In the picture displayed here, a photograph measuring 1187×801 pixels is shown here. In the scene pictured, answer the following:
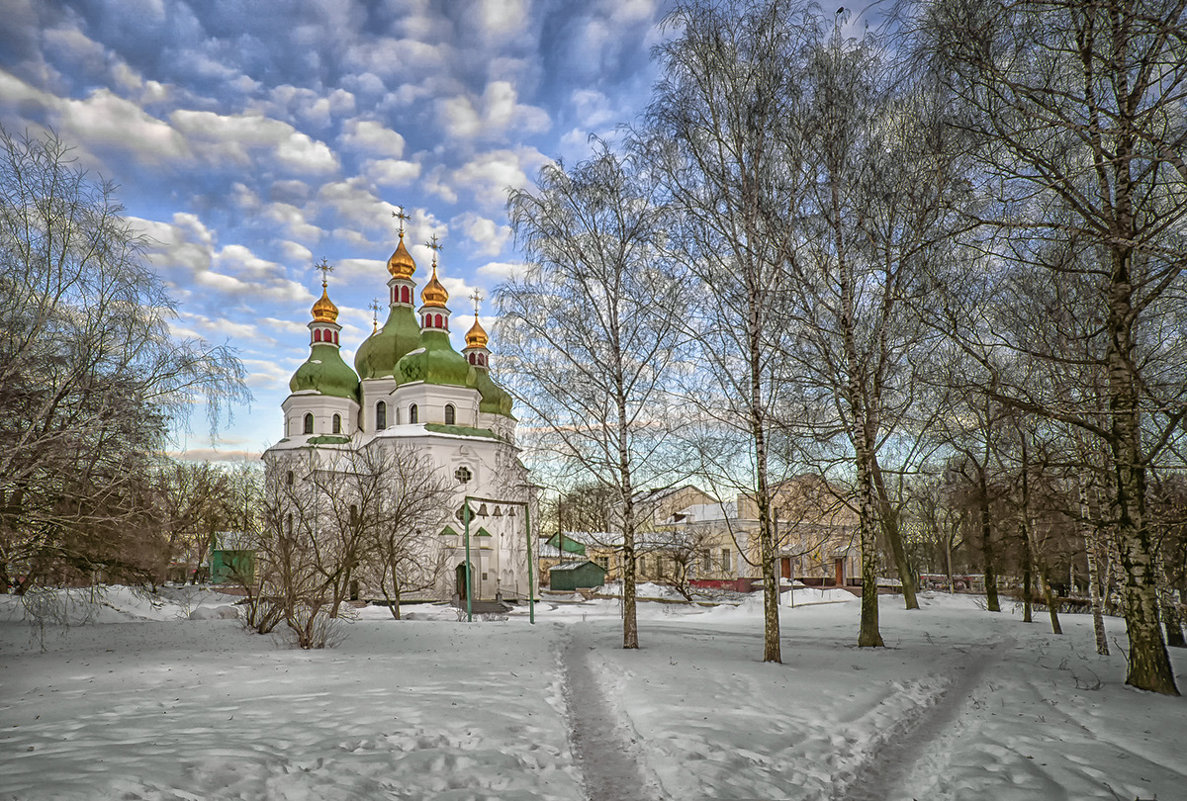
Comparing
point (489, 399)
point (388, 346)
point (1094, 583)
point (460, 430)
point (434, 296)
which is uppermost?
point (434, 296)

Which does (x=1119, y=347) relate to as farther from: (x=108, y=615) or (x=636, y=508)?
(x=108, y=615)

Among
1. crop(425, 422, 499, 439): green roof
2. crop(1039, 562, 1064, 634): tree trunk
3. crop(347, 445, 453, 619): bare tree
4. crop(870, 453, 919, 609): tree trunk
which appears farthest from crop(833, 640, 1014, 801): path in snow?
crop(425, 422, 499, 439): green roof

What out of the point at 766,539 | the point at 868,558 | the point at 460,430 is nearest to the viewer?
the point at 766,539

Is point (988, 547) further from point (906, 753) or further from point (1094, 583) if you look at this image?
point (906, 753)

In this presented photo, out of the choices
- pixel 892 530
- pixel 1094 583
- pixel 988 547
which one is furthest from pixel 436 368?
pixel 1094 583

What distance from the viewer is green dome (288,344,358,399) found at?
4088 centimetres

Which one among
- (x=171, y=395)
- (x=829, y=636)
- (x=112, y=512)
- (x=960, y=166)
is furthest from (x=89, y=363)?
(x=829, y=636)

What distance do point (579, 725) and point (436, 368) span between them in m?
32.7

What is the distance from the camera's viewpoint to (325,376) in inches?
1624

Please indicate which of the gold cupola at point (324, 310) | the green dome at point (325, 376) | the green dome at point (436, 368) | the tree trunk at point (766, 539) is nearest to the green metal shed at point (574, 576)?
the green dome at point (436, 368)

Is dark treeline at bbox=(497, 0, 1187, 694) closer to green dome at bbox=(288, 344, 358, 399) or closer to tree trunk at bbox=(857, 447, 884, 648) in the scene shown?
tree trunk at bbox=(857, 447, 884, 648)

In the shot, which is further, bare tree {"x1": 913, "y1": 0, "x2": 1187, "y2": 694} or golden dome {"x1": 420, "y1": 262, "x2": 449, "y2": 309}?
golden dome {"x1": 420, "y1": 262, "x2": 449, "y2": 309}

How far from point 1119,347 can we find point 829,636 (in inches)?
376

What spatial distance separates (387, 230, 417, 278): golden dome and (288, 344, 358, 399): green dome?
685cm
